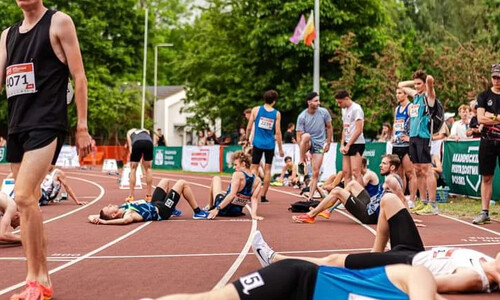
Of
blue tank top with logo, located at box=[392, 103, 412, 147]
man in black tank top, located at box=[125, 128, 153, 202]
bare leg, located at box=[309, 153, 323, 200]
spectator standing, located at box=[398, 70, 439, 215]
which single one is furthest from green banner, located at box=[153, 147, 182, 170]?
spectator standing, located at box=[398, 70, 439, 215]

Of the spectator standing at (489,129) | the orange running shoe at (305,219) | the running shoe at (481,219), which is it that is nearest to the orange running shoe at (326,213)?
the orange running shoe at (305,219)

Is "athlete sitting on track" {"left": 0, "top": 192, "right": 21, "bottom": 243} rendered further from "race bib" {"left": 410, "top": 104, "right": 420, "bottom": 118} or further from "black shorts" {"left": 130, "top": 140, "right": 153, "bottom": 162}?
"race bib" {"left": 410, "top": 104, "right": 420, "bottom": 118}

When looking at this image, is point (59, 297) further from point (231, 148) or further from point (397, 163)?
point (231, 148)

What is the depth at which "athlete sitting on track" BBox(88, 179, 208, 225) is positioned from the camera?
10812mm

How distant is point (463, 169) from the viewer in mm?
15789

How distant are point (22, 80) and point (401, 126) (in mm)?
9133

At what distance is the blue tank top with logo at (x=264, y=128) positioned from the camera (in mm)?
14430

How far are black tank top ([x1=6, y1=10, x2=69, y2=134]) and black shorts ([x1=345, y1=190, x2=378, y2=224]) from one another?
Result: 226 inches

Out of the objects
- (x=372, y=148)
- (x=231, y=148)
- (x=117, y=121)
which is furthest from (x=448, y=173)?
(x=117, y=121)

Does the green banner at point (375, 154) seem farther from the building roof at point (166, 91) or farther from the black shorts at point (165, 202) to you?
the building roof at point (166, 91)

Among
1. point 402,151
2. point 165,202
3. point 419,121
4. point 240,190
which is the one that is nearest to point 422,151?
point 419,121

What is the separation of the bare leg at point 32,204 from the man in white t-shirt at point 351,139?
8057 millimetres

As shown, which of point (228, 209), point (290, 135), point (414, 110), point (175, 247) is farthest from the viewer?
point (290, 135)

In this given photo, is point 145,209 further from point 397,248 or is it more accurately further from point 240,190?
point 397,248
